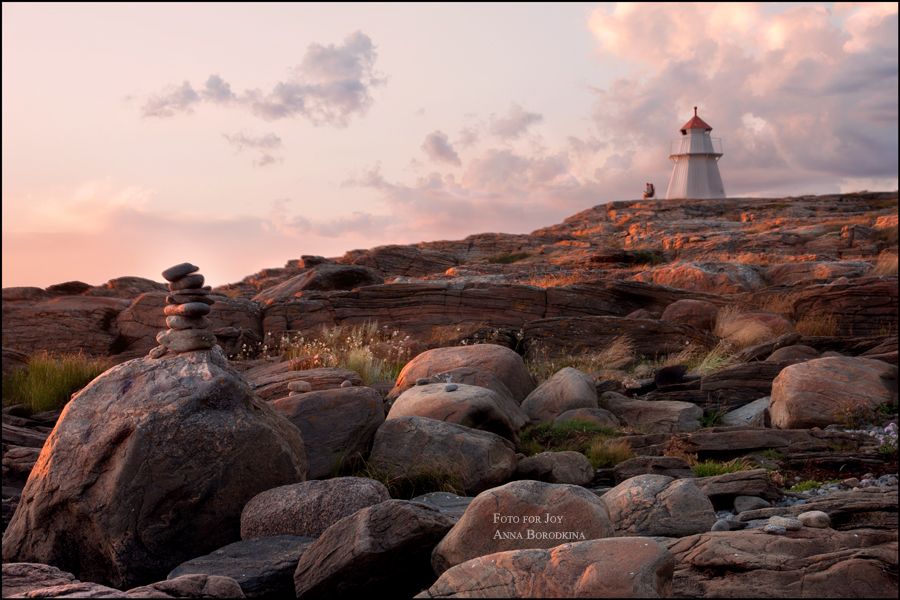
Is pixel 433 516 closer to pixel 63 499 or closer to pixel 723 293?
pixel 63 499

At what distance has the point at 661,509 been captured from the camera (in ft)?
17.0

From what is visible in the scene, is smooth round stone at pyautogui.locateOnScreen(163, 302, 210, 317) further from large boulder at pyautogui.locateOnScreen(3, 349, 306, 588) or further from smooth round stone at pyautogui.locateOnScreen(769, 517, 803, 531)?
smooth round stone at pyautogui.locateOnScreen(769, 517, 803, 531)

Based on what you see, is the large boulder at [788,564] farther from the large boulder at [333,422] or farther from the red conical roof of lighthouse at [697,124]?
the red conical roof of lighthouse at [697,124]

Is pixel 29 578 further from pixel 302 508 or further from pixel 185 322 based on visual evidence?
pixel 185 322

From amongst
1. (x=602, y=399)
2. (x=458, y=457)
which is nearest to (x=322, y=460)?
(x=458, y=457)

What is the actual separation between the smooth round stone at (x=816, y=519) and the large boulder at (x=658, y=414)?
4608mm

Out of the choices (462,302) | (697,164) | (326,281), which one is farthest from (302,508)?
(697,164)

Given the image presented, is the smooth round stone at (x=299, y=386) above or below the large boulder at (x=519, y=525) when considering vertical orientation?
above

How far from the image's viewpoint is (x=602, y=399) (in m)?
10.5

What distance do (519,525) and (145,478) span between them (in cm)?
325

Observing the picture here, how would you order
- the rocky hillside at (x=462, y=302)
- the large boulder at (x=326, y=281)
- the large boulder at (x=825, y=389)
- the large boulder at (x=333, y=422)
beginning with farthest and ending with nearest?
the large boulder at (x=326, y=281), the rocky hillside at (x=462, y=302), the large boulder at (x=825, y=389), the large boulder at (x=333, y=422)

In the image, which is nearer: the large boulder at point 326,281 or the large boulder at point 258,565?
the large boulder at point 258,565

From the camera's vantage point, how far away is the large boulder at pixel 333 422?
6730mm

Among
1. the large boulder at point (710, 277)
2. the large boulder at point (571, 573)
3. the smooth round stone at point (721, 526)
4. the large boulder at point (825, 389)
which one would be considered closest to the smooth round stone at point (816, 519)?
the smooth round stone at point (721, 526)
